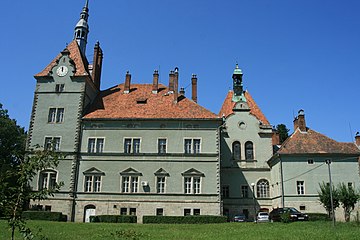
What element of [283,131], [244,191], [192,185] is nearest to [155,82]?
[192,185]

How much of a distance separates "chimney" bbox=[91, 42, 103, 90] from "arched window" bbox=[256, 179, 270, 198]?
24.3m

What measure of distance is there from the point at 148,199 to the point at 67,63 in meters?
18.9

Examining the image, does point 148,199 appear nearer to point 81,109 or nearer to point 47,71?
point 81,109

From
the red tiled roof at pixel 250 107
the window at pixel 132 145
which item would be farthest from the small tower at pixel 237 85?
the window at pixel 132 145

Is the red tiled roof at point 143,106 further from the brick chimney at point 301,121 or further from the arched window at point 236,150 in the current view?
the brick chimney at point 301,121

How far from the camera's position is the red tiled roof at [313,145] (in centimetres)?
3984

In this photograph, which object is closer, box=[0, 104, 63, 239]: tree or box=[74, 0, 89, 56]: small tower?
box=[0, 104, 63, 239]: tree

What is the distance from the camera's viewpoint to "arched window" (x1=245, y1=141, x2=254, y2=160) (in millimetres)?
43688

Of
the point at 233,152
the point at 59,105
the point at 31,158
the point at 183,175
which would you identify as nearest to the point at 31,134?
the point at 59,105

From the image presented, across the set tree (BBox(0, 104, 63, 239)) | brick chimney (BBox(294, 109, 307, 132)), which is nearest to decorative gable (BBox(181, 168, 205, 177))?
brick chimney (BBox(294, 109, 307, 132))

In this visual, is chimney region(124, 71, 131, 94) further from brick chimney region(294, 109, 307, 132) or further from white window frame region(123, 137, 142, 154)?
brick chimney region(294, 109, 307, 132)

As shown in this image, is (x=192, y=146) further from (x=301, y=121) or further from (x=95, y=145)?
(x=301, y=121)

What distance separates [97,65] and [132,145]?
1346 centimetres

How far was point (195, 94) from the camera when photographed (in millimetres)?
44500
